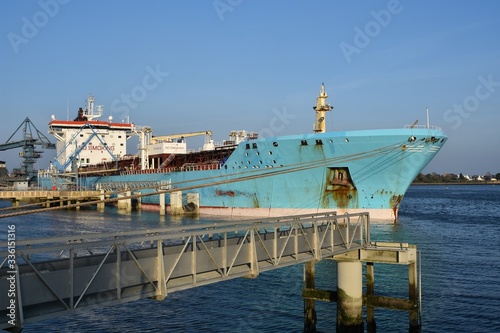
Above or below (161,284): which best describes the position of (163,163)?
above

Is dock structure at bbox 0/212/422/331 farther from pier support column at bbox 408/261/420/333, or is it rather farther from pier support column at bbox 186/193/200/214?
pier support column at bbox 186/193/200/214

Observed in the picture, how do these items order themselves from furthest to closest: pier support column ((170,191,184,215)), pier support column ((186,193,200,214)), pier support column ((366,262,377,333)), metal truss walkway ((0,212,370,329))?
1. pier support column ((170,191,184,215))
2. pier support column ((186,193,200,214))
3. pier support column ((366,262,377,333))
4. metal truss walkway ((0,212,370,329))

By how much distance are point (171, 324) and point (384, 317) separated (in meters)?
A: 6.76

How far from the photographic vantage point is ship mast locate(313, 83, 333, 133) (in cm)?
4197

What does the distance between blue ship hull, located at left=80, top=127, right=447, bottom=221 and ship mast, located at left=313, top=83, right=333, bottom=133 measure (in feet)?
16.3

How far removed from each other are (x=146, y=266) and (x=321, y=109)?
33816 mm

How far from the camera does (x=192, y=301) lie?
745 inches

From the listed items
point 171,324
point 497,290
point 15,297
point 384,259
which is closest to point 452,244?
point 497,290

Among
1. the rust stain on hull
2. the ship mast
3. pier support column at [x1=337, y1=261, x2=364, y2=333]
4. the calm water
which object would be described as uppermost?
the ship mast

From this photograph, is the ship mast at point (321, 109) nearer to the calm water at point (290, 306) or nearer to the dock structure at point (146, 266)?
the calm water at point (290, 306)

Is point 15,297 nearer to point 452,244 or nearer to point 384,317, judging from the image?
point 384,317

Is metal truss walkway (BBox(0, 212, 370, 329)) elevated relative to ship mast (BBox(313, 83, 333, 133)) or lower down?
lower down

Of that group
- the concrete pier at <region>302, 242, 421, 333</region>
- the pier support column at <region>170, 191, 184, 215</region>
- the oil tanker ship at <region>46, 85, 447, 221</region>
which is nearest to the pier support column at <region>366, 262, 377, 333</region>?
the concrete pier at <region>302, 242, 421, 333</region>

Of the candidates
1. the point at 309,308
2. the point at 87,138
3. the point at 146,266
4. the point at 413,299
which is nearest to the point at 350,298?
the point at 309,308
